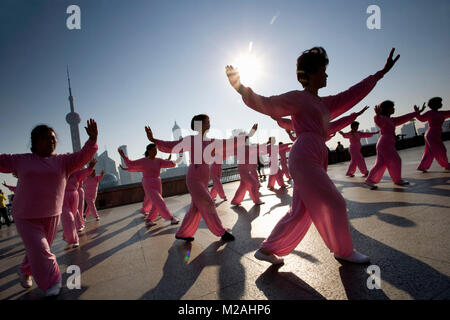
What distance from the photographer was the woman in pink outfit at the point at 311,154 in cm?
215

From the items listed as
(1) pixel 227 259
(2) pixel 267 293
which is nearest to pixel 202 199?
(1) pixel 227 259

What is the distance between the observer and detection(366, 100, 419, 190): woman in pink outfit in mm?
6051

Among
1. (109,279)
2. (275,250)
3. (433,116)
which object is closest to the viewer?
(275,250)

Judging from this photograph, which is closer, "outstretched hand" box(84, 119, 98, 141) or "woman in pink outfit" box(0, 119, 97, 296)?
"woman in pink outfit" box(0, 119, 97, 296)

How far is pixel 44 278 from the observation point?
2.47 meters

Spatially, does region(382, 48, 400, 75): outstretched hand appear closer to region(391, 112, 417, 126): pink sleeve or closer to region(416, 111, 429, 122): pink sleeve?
region(391, 112, 417, 126): pink sleeve

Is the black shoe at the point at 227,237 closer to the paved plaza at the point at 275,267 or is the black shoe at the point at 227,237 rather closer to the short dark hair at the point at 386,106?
the paved plaza at the point at 275,267

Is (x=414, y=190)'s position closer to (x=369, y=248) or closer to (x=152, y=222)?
(x=369, y=248)

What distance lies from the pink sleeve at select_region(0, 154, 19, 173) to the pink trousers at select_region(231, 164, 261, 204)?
17.4 ft

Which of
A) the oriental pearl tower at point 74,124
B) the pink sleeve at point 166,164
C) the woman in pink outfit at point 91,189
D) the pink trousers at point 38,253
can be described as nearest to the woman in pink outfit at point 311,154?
the pink trousers at point 38,253

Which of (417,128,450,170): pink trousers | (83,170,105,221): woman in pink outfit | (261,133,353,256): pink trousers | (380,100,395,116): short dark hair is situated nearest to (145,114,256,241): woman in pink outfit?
(261,133,353,256): pink trousers

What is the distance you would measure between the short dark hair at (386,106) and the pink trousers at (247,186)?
13.4ft

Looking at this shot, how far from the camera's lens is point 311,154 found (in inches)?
88.0

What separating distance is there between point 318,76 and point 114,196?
46.8 ft
